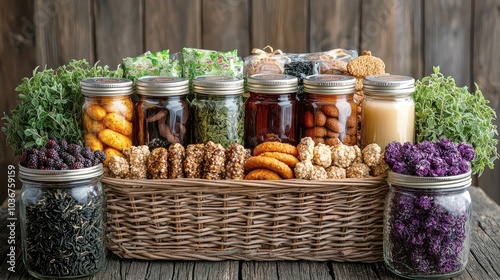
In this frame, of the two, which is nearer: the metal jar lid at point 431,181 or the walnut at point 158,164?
the metal jar lid at point 431,181

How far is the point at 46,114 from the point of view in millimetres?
1851

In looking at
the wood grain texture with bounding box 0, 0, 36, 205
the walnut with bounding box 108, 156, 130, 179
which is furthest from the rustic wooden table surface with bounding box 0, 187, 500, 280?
the wood grain texture with bounding box 0, 0, 36, 205

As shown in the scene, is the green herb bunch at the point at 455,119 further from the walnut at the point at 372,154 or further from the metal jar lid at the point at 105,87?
the metal jar lid at the point at 105,87

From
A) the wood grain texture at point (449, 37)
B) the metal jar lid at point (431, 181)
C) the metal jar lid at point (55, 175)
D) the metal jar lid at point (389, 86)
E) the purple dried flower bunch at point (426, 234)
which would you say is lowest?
the purple dried flower bunch at point (426, 234)

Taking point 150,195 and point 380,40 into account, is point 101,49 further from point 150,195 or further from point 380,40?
point 150,195

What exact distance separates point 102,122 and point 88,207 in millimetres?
268

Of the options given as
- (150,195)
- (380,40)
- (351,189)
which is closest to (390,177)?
(351,189)

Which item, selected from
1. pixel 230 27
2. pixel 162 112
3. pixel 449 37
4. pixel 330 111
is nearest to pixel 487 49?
pixel 449 37

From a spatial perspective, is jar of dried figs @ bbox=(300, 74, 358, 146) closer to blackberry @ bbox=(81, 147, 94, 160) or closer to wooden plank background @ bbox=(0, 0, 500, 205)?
blackberry @ bbox=(81, 147, 94, 160)

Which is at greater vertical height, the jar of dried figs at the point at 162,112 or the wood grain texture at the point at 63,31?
the wood grain texture at the point at 63,31

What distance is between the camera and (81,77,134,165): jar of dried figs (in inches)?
70.6

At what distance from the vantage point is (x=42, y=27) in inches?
108

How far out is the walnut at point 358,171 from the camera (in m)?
1.70

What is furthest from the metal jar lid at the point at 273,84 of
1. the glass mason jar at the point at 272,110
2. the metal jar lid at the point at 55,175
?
the metal jar lid at the point at 55,175
